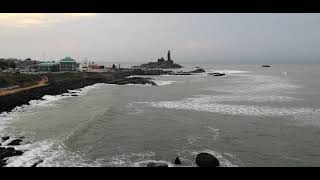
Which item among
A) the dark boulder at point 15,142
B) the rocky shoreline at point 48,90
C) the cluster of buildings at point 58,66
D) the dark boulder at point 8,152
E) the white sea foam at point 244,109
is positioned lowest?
the white sea foam at point 244,109

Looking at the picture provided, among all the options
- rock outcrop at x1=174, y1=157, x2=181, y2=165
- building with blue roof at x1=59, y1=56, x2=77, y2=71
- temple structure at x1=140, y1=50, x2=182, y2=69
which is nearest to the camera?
rock outcrop at x1=174, y1=157, x2=181, y2=165

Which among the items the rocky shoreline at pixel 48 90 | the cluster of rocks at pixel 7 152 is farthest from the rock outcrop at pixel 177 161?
the rocky shoreline at pixel 48 90

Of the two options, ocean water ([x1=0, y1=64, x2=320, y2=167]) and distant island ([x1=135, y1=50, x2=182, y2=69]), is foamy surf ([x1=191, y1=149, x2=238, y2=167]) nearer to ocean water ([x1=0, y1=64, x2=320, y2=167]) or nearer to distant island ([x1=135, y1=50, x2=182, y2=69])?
ocean water ([x1=0, y1=64, x2=320, y2=167])

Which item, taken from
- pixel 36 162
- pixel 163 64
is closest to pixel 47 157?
pixel 36 162

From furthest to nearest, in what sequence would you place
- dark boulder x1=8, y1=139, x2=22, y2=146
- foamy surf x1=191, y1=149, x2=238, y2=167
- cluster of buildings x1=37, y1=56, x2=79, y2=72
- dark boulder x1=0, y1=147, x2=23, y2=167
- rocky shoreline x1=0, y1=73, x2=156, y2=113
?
cluster of buildings x1=37, y1=56, x2=79, y2=72 → rocky shoreline x1=0, y1=73, x2=156, y2=113 → dark boulder x1=8, y1=139, x2=22, y2=146 → dark boulder x1=0, y1=147, x2=23, y2=167 → foamy surf x1=191, y1=149, x2=238, y2=167

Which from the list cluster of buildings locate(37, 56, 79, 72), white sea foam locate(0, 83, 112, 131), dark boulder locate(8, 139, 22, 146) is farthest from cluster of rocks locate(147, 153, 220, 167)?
cluster of buildings locate(37, 56, 79, 72)

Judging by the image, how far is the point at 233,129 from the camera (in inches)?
803

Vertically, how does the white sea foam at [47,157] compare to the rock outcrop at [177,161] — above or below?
below

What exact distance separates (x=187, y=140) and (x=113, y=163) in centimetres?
507
